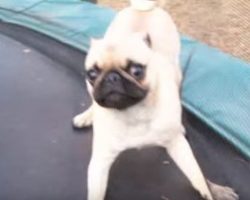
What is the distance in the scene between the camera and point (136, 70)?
1193 millimetres

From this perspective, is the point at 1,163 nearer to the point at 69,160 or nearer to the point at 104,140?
the point at 69,160

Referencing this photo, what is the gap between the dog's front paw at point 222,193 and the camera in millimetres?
1454

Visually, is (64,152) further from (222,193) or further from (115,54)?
(115,54)

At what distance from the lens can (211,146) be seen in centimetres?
161

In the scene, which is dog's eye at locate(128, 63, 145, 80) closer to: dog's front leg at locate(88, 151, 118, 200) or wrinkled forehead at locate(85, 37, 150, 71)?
wrinkled forehead at locate(85, 37, 150, 71)

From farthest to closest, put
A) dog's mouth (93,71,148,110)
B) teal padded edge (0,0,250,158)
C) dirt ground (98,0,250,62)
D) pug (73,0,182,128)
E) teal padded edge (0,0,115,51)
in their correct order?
dirt ground (98,0,250,62) → teal padded edge (0,0,115,51) → teal padded edge (0,0,250,158) → pug (73,0,182,128) → dog's mouth (93,71,148,110)

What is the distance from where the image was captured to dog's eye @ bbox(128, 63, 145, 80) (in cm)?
119

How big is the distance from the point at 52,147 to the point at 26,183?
0.15m

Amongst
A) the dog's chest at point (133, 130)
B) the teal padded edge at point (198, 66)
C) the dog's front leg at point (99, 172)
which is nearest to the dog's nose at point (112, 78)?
the dog's chest at point (133, 130)

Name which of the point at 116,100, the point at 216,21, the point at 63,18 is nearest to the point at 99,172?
the point at 116,100

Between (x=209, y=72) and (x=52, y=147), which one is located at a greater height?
(x=209, y=72)

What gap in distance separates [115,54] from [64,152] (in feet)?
1.76

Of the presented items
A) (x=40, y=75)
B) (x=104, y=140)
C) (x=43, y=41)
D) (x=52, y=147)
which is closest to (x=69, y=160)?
(x=52, y=147)

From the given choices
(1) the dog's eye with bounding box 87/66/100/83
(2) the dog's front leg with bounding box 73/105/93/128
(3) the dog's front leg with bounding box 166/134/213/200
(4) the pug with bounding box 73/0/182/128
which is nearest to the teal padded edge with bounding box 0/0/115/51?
(2) the dog's front leg with bounding box 73/105/93/128
